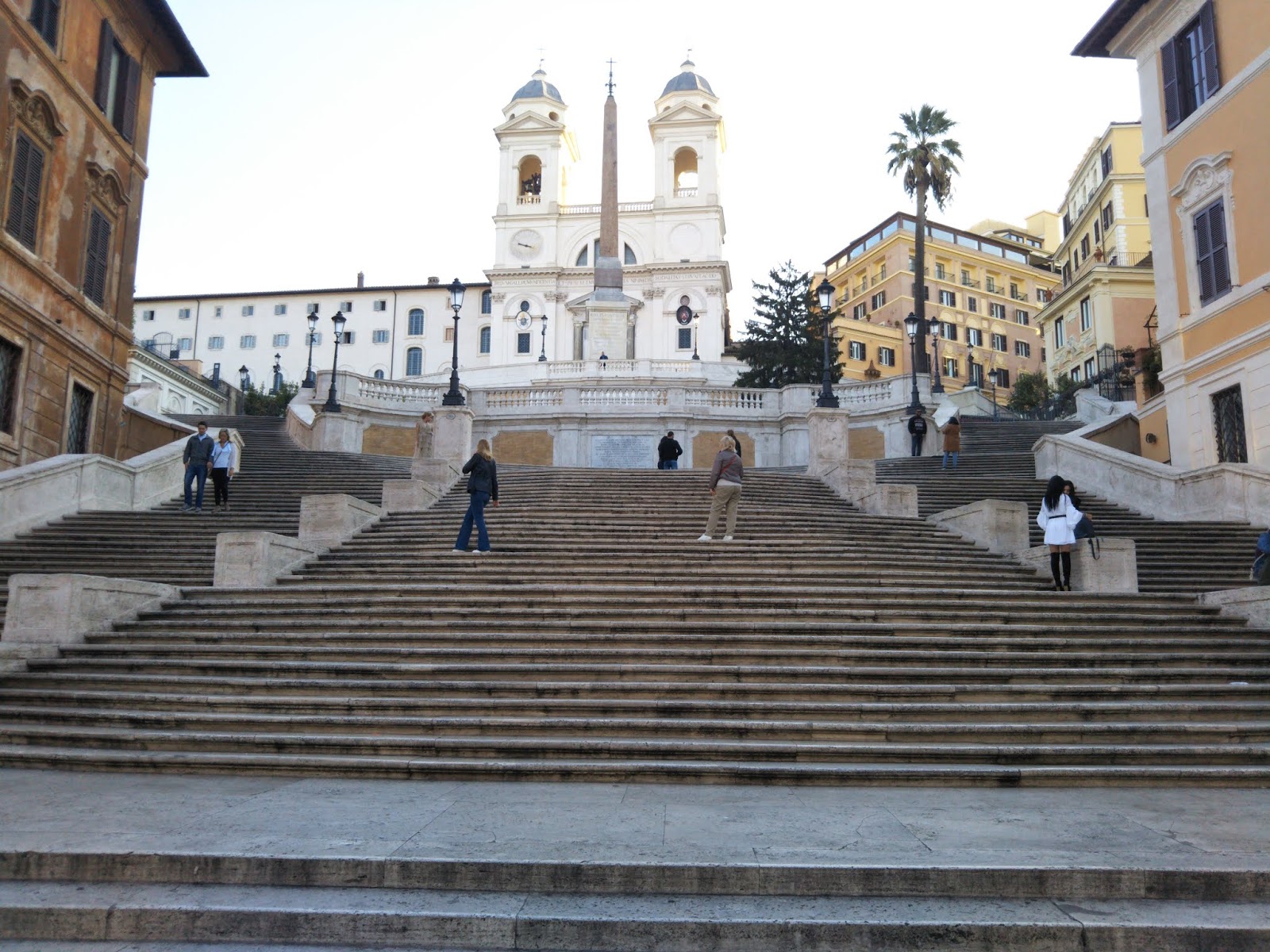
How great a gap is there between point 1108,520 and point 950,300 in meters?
70.9

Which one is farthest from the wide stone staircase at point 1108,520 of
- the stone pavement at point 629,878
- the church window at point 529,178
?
the church window at point 529,178

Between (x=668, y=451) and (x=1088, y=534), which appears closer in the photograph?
(x=1088, y=534)

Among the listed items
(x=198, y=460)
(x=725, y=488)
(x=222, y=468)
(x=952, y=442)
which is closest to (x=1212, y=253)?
(x=952, y=442)

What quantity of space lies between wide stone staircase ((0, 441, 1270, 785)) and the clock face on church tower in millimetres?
69160

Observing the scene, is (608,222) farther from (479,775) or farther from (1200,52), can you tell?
(479,775)

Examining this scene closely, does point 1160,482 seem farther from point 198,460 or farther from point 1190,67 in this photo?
point 198,460

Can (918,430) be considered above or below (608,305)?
below

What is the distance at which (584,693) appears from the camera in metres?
9.80

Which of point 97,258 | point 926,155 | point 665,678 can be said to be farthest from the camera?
point 926,155

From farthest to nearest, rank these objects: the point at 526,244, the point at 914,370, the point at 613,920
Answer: the point at 526,244
the point at 914,370
the point at 613,920

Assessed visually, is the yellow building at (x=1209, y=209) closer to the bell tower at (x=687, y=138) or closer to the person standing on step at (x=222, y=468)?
the person standing on step at (x=222, y=468)

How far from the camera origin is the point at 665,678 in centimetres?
1016

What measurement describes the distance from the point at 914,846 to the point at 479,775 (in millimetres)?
3573

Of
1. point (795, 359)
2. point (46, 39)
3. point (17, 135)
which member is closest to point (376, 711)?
point (17, 135)
